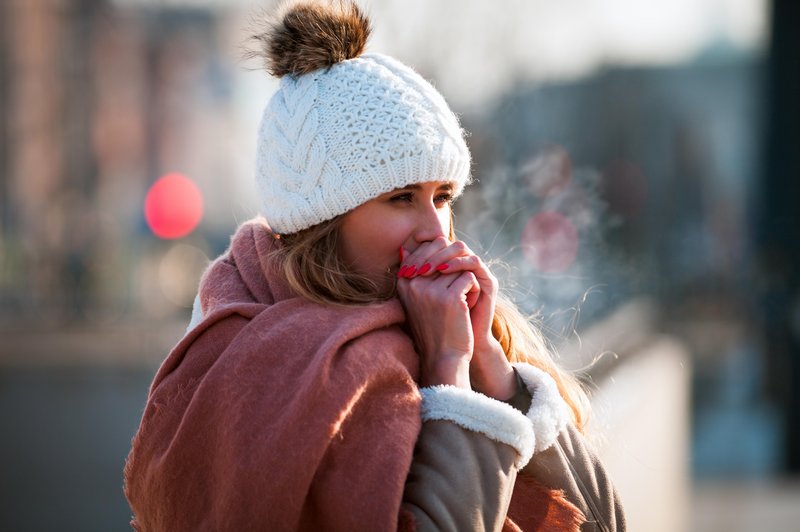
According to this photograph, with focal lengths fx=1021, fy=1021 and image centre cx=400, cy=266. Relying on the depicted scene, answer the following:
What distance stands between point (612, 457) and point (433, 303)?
3.95 ft

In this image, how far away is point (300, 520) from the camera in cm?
191

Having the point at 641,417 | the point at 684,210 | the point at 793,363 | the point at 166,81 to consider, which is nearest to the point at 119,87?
the point at 166,81

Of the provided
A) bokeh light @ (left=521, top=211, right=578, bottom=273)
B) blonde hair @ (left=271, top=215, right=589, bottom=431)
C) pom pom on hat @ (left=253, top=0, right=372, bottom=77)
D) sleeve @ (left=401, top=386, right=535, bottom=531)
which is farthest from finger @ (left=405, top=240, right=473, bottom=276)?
bokeh light @ (left=521, top=211, right=578, bottom=273)

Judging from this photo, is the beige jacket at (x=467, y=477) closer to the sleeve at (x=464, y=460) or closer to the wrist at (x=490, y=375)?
the sleeve at (x=464, y=460)

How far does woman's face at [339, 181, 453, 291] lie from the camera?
2.27 meters

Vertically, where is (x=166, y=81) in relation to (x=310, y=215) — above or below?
below

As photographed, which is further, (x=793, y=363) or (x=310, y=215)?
(x=793, y=363)

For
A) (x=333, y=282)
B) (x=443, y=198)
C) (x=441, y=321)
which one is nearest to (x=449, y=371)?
(x=441, y=321)

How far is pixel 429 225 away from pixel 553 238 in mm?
3339

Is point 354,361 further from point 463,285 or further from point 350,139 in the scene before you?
point 350,139

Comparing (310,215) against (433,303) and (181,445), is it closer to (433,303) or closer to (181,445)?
(433,303)

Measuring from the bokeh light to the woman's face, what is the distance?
117 inches

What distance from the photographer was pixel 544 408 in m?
2.21

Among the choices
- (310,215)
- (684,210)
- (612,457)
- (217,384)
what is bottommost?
(684,210)
